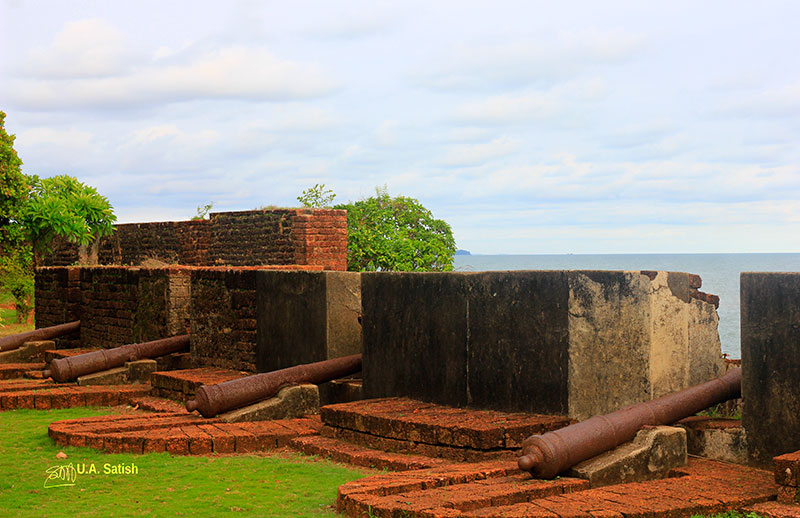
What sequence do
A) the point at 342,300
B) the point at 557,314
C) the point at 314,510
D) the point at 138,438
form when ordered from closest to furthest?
the point at 314,510 → the point at 557,314 → the point at 138,438 → the point at 342,300

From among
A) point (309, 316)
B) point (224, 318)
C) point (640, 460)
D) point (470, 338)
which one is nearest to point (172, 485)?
point (470, 338)

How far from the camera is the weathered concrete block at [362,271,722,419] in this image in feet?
21.2

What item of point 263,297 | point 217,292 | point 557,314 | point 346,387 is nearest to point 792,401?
point 557,314

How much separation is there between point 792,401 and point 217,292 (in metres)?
7.14

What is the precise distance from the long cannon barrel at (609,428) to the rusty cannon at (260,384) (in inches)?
139

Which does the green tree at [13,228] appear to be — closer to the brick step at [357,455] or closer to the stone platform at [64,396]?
the stone platform at [64,396]

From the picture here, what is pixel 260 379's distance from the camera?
8.41 metres

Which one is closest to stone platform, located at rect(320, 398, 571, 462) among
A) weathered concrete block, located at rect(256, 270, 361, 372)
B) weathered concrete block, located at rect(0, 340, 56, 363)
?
weathered concrete block, located at rect(256, 270, 361, 372)

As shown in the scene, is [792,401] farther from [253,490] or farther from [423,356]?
[253,490]

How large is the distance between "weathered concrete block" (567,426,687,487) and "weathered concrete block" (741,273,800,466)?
0.51 metres

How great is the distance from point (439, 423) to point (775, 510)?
2.52m

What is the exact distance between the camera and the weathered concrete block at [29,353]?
15023 millimetres

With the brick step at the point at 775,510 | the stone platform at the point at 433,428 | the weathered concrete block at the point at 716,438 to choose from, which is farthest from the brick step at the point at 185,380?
the brick step at the point at 775,510

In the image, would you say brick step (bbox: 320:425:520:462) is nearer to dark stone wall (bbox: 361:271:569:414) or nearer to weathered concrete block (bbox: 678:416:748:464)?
dark stone wall (bbox: 361:271:569:414)
